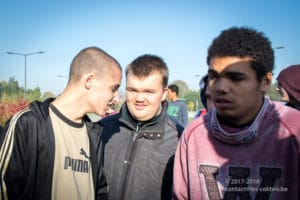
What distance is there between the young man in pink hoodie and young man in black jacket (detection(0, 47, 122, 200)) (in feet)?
3.43

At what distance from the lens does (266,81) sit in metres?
2.25

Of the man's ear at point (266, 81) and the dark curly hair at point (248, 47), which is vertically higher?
the dark curly hair at point (248, 47)

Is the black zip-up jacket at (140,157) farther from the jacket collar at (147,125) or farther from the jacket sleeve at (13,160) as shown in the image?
the jacket sleeve at (13,160)

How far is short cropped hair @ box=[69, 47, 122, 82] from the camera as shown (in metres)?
3.13

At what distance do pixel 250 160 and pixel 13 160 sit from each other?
165 cm

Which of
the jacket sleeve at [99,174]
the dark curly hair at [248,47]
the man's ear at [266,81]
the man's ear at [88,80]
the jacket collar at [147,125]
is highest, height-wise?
the dark curly hair at [248,47]

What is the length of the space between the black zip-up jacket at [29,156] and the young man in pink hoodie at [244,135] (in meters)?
1.12

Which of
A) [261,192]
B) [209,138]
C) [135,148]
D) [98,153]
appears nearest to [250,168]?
[261,192]

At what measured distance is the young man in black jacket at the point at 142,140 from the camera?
3072mm

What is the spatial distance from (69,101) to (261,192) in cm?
179

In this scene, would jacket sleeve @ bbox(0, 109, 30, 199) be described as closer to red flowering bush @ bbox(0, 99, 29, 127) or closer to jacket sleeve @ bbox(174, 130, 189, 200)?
jacket sleeve @ bbox(174, 130, 189, 200)

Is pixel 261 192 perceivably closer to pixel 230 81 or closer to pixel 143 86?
pixel 230 81

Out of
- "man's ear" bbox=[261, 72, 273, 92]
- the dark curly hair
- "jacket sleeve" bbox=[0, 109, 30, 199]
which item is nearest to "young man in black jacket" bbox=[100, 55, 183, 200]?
"jacket sleeve" bbox=[0, 109, 30, 199]

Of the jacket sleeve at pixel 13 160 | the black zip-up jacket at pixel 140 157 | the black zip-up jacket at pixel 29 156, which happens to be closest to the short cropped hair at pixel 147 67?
the black zip-up jacket at pixel 140 157
